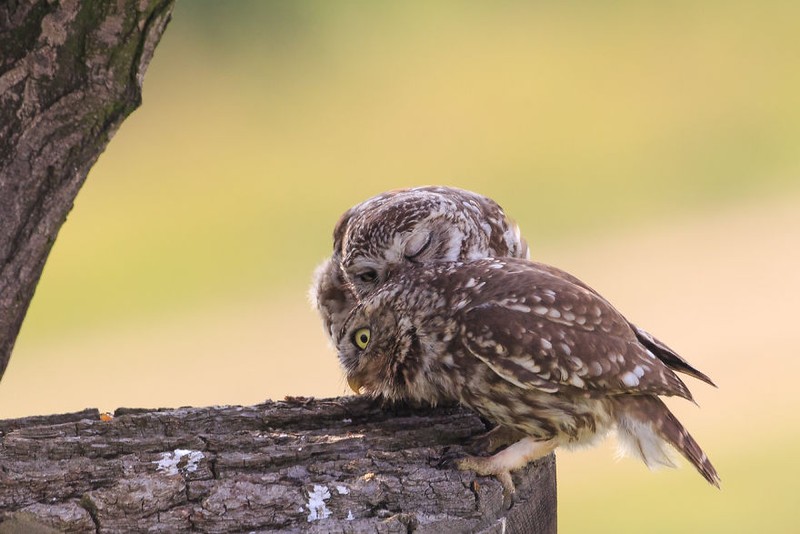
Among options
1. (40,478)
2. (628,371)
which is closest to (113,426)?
(40,478)

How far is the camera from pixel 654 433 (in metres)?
2.62

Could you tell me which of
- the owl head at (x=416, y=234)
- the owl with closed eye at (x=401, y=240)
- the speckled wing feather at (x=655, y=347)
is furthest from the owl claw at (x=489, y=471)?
the owl head at (x=416, y=234)

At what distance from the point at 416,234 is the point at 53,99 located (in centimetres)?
140

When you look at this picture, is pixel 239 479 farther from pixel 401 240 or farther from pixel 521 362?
pixel 401 240

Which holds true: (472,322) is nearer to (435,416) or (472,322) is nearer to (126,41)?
(435,416)

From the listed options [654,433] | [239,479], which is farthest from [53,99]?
[654,433]

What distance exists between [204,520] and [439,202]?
164 cm

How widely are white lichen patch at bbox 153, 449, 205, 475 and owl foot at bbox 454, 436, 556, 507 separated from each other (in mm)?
562

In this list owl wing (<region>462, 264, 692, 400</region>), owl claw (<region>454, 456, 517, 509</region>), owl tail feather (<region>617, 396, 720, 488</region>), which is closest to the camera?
owl claw (<region>454, 456, 517, 509</region>)

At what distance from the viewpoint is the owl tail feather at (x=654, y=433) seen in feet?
8.53

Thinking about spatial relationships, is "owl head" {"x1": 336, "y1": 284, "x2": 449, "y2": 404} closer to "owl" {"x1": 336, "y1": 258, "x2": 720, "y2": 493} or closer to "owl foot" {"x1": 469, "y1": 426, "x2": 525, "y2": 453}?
"owl" {"x1": 336, "y1": 258, "x2": 720, "y2": 493}

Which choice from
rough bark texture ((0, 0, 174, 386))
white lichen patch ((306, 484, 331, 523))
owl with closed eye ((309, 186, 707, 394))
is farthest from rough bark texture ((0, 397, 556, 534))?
owl with closed eye ((309, 186, 707, 394))

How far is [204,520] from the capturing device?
216cm

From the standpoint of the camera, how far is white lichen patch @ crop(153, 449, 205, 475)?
2.29 meters
